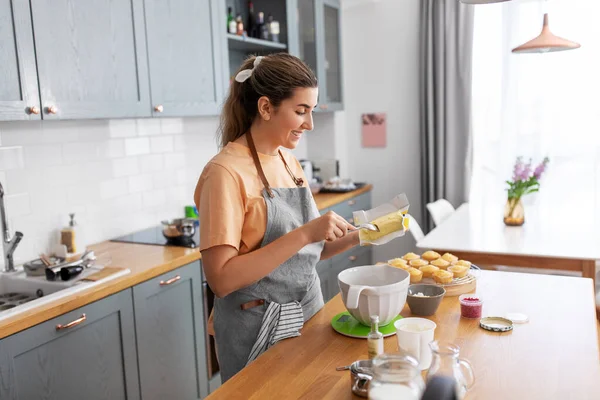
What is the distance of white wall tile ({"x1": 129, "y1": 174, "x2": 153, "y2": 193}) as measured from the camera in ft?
9.74

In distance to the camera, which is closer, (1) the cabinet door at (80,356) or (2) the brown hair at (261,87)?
(2) the brown hair at (261,87)

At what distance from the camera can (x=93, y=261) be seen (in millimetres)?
2312

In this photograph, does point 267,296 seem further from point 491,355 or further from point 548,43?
point 548,43

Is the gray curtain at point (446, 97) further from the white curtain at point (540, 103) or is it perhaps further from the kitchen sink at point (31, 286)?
the kitchen sink at point (31, 286)

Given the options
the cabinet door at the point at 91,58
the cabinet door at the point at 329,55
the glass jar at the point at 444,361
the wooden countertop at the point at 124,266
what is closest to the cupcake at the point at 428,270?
the glass jar at the point at 444,361

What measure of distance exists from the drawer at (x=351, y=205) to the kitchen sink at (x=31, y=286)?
1898 millimetres

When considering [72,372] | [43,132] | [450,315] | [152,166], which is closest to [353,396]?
[450,315]

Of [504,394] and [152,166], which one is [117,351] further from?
[504,394]

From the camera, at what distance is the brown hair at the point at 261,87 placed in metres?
1.58

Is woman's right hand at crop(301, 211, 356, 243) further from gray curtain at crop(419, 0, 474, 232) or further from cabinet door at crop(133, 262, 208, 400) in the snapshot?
gray curtain at crop(419, 0, 474, 232)

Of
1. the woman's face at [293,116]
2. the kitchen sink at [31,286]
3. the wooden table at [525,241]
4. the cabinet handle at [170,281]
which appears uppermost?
the woman's face at [293,116]

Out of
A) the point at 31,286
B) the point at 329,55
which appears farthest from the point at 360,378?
the point at 329,55

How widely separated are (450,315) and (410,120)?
10.2 feet

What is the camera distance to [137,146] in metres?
2.98
